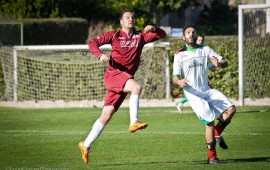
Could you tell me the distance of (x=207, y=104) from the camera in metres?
11.5

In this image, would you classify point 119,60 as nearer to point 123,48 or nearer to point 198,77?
point 123,48

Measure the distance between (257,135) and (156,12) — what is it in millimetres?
29487

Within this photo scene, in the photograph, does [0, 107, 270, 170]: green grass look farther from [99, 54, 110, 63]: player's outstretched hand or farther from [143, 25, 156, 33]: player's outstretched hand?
[143, 25, 156, 33]: player's outstretched hand

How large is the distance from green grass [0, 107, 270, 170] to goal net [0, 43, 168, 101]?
3969 mm

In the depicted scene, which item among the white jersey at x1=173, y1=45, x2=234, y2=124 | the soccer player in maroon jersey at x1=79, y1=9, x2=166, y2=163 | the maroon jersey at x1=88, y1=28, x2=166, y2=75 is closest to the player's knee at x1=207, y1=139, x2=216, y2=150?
the white jersey at x1=173, y1=45, x2=234, y2=124

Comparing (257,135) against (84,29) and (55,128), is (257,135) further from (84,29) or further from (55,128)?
(84,29)

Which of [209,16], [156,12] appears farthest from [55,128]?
[209,16]

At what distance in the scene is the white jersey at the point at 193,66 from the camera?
1162cm

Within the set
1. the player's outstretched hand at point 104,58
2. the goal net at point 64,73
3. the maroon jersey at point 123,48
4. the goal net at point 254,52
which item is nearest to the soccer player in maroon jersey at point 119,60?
the maroon jersey at point 123,48

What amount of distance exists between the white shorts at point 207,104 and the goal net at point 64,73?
13318 millimetres

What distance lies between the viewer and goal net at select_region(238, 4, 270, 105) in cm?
2216

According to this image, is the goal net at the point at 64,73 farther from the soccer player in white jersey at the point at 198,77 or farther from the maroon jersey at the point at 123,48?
the soccer player in white jersey at the point at 198,77

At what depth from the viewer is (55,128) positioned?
1772cm

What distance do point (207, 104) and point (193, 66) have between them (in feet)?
2.00
